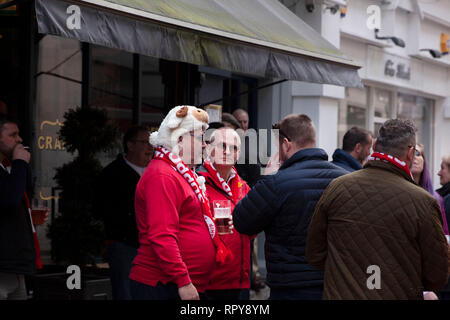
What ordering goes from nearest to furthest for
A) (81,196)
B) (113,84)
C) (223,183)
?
(223,183)
(81,196)
(113,84)

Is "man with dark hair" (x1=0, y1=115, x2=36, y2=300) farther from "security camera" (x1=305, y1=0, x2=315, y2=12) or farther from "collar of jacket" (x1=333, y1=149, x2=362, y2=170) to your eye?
"security camera" (x1=305, y1=0, x2=315, y2=12)

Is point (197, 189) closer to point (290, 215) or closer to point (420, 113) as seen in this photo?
point (290, 215)

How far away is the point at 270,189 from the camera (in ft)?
13.8

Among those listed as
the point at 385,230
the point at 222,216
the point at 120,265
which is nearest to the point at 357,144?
the point at 120,265

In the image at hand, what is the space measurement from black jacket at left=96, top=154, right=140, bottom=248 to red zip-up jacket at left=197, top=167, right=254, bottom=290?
1610mm

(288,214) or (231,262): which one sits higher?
(288,214)

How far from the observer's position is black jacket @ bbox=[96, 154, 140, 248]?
257 inches

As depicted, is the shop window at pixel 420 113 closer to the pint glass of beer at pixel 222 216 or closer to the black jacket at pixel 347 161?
the black jacket at pixel 347 161

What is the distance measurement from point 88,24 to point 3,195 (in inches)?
54.5

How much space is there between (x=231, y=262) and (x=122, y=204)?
1877 mm

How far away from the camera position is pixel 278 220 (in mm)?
4246

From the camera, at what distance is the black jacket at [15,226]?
523 centimetres

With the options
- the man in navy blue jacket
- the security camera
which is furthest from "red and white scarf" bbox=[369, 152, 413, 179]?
the security camera
